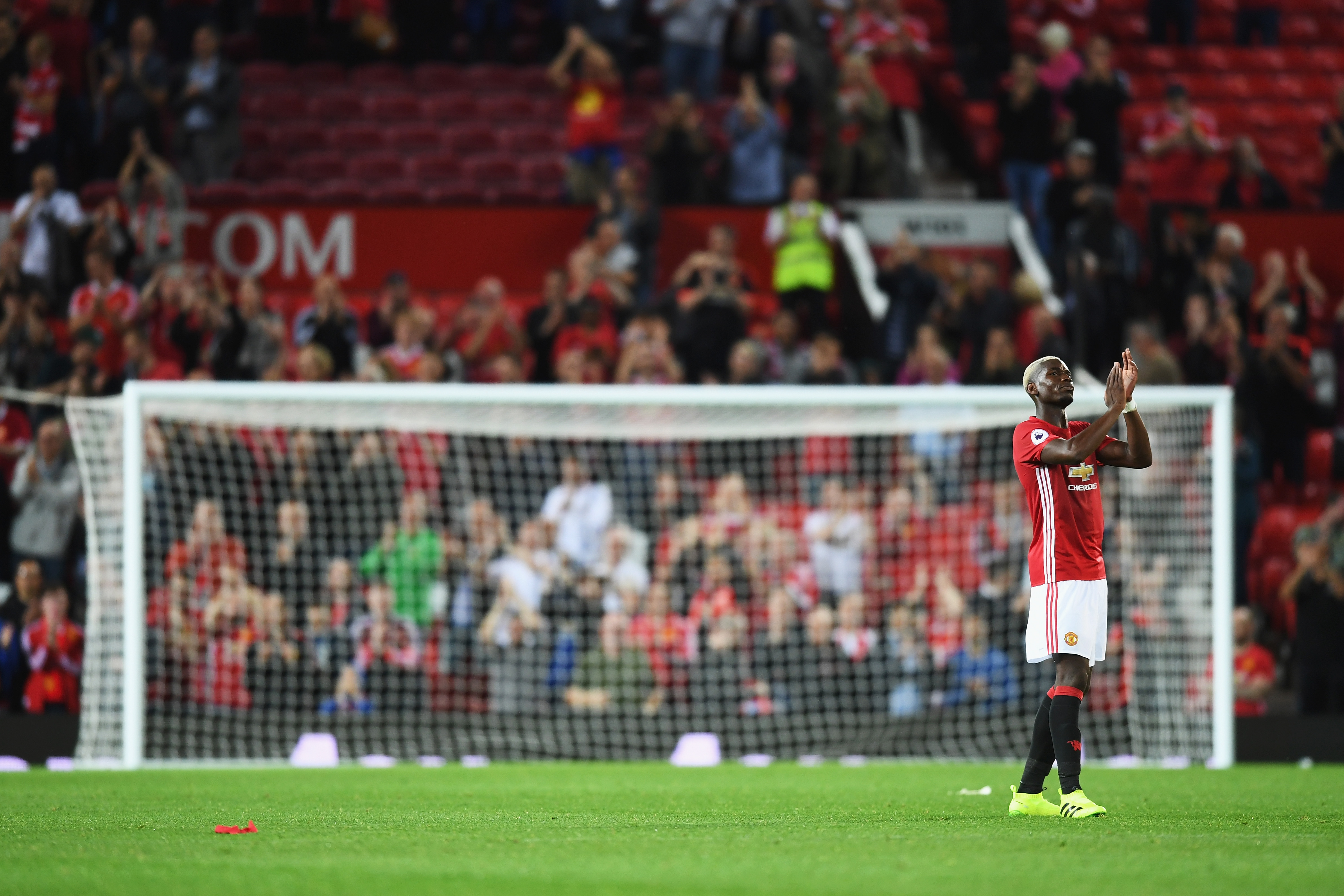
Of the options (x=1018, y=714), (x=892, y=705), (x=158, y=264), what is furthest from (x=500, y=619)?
(x=158, y=264)

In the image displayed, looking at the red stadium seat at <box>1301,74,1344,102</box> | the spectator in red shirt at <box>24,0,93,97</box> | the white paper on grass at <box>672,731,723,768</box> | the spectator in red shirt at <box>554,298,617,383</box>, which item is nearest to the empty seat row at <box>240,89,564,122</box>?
the spectator in red shirt at <box>24,0,93,97</box>

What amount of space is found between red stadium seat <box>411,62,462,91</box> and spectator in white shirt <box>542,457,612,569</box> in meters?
6.90

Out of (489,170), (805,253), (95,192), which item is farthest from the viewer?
(489,170)

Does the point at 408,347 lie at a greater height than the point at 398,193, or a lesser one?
lesser

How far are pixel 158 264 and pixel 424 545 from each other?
14.0 feet

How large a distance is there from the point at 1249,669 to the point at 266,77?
451 inches

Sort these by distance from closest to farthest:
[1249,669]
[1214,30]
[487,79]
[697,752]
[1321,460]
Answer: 1. [697,752]
2. [1249,669]
3. [1321,460]
4. [487,79]
5. [1214,30]

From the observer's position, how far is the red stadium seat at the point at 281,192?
51.9 ft

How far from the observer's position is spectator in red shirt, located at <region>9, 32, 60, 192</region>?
15.6 meters

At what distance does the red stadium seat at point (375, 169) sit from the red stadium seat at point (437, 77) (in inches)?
52.7

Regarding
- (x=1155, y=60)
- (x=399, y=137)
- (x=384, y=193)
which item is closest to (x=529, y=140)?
(x=399, y=137)

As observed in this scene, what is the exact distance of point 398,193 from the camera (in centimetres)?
1666

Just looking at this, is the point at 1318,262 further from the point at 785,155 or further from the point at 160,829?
the point at 160,829

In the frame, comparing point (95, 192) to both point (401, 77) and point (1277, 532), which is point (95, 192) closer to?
point (401, 77)
